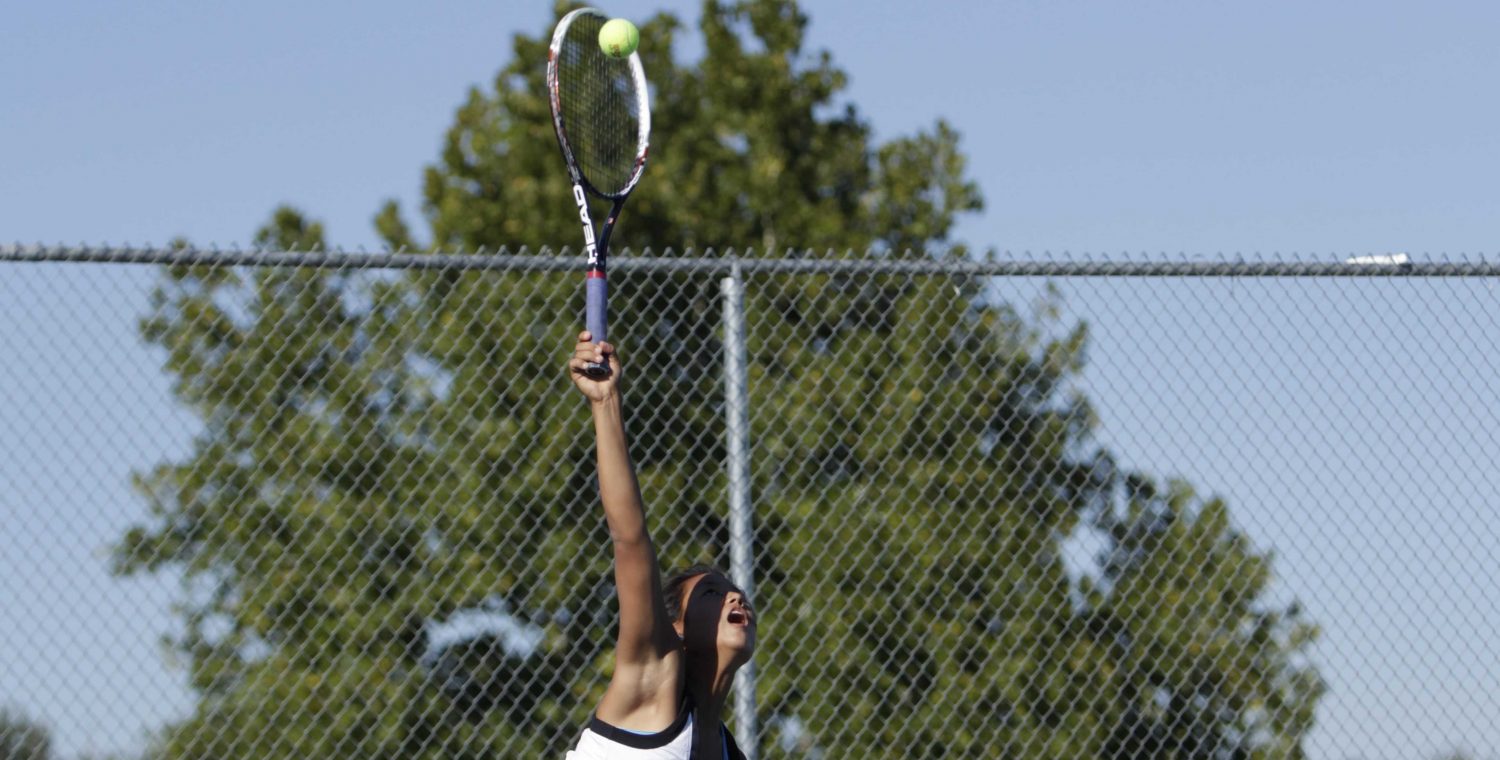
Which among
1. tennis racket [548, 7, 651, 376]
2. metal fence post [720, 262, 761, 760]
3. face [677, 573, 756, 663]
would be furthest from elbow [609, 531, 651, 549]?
metal fence post [720, 262, 761, 760]

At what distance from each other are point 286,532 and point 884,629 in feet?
6.05

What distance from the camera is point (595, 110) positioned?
418 cm

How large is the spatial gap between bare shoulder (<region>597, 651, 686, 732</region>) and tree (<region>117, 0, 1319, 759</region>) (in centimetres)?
186

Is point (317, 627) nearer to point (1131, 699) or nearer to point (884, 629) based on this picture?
point (884, 629)

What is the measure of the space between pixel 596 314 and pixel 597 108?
108 cm

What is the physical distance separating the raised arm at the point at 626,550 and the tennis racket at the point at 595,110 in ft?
2.95

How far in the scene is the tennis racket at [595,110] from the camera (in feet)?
13.1

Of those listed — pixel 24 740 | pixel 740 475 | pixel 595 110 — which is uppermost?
pixel 595 110

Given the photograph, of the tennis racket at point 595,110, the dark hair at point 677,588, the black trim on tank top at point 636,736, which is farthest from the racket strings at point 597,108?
the black trim on tank top at point 636,736

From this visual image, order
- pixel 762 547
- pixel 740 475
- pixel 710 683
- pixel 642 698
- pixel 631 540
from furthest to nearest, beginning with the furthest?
pixel 762 547 < pixel 740 475 < pixel 710 683 < pixel 642 698 < pixel 631 540

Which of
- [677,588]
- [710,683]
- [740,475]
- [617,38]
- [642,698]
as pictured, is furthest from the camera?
[740,475]

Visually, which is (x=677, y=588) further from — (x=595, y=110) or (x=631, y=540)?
(x=595, y=110)

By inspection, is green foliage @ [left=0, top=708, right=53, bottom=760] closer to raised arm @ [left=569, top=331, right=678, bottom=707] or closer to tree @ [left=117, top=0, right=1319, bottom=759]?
tree @ [left=117, top=0, right=1319, bottom=759]

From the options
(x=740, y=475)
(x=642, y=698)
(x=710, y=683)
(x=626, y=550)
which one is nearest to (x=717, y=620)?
(x=710, y=683)
